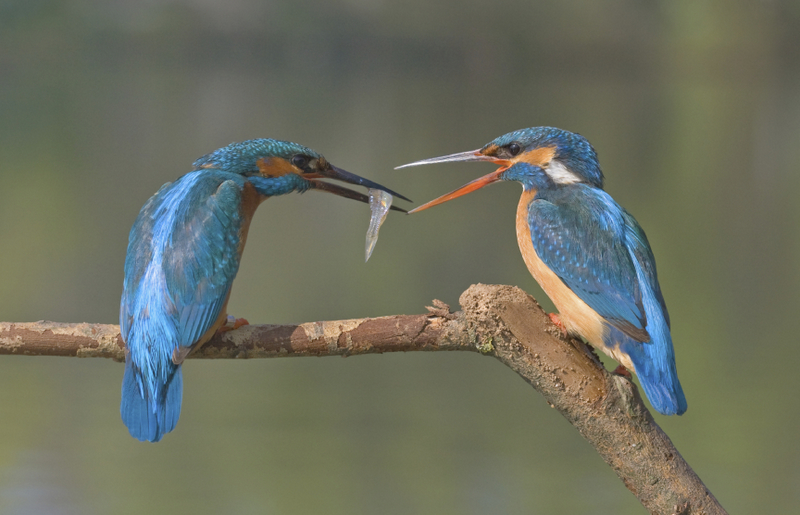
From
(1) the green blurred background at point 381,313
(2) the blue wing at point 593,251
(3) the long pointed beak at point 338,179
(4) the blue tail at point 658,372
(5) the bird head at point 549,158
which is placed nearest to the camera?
(4) the blue tail at point 658,372

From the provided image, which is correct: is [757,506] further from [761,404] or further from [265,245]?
[265,245]

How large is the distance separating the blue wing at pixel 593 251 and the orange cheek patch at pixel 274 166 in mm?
651

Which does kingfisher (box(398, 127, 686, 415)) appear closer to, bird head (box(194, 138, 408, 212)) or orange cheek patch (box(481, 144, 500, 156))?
orange cheek patch (box(481, 144, 500, 156))

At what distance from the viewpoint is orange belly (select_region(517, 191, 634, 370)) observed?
206 cm

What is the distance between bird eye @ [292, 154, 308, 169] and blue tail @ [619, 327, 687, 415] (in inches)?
37.5

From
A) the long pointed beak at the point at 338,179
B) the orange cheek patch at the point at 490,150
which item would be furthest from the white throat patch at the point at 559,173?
the long pointed beak at the point at 338,179

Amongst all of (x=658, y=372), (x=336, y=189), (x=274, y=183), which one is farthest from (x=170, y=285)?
(x=658, y=372)

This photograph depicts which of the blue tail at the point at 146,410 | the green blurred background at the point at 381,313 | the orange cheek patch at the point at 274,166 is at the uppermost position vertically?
the orange cheek patch at the point at 274,166

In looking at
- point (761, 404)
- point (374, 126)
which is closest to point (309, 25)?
point (374, 126)

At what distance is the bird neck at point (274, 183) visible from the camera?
233 cm

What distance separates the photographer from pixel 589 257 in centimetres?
210

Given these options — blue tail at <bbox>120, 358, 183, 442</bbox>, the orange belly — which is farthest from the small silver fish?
blue tail at <bbox>120, 358, 183, 442</bbox>

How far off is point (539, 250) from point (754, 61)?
2260cm

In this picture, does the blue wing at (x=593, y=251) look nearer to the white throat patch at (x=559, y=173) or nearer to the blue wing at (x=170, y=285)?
the white throat patch at (x=559, y=173)
